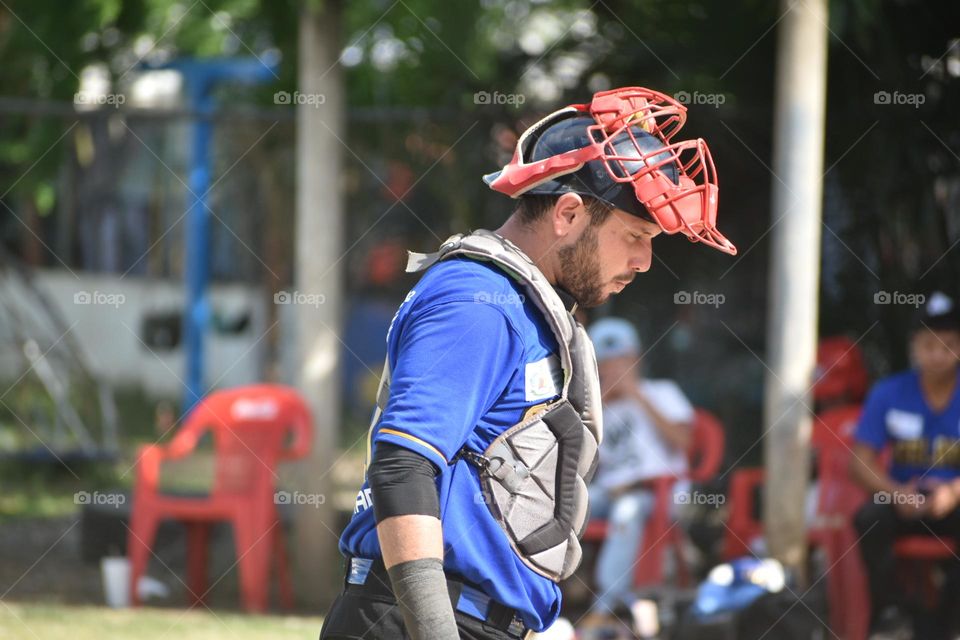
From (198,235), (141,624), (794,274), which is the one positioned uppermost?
(198,235)

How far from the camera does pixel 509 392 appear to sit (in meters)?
1.90

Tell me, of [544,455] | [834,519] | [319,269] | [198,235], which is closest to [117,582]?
[319,269]

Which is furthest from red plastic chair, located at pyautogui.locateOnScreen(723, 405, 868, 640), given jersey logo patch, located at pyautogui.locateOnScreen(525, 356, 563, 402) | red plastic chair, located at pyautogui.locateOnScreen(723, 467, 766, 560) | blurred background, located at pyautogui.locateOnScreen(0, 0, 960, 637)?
jersey logo patch, located at pyautogui.locateOnScreen(525, 356, 563, 402)

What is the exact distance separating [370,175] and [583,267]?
5.79 metres

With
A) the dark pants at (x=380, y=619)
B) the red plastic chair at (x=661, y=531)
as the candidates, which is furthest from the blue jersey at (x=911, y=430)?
the dark pants at (x=380, y=619)

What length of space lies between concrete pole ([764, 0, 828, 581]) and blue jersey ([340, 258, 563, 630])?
137 inches

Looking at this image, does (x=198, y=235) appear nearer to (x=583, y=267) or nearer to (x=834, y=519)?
(x=834, y=519)

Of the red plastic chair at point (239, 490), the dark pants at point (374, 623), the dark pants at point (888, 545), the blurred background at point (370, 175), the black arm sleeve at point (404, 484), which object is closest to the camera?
the black arm sleeve at point (404, 484)

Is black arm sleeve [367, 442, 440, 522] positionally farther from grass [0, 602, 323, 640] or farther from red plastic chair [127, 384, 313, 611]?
red plastic chair [127, 384, 313, 611]

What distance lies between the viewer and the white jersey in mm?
5793

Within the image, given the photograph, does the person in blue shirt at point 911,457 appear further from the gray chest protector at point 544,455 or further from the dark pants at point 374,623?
the dark pants at point 374,623

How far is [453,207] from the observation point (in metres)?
7.32

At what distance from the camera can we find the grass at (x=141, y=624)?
525 centimetres

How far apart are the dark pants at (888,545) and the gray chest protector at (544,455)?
3.55 meters
